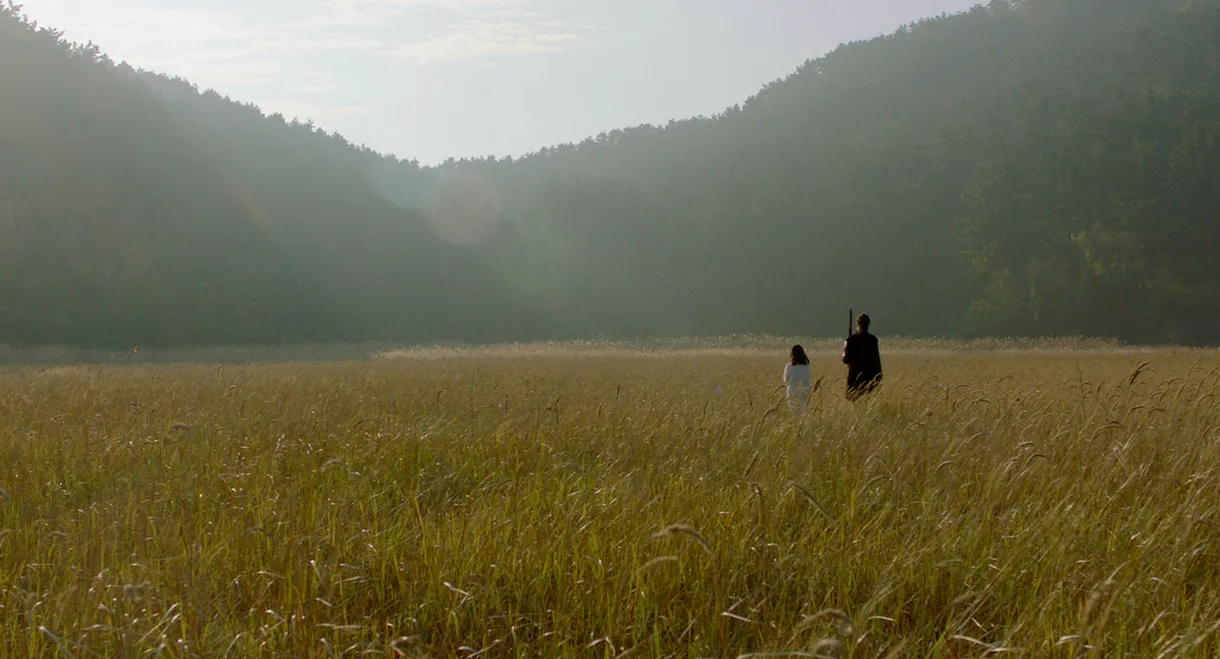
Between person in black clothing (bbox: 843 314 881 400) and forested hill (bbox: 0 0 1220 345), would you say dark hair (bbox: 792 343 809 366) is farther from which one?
forested hill (bbox: 0 0 1220 345)

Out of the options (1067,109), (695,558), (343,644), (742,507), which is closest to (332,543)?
(343,644)

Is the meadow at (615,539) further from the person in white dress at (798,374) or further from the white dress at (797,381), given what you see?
the person in white dress at (798,374)

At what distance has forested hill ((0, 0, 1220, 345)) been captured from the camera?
43406mm

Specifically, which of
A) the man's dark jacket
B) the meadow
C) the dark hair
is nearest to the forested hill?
the man's dark jacket

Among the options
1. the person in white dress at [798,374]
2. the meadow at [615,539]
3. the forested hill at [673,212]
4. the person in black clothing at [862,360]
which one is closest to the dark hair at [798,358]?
the person in white dress at [798,374]

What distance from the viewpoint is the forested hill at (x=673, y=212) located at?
4341cm

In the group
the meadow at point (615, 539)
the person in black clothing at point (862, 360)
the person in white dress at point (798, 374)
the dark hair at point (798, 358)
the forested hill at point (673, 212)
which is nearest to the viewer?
the meadow at point (615, 539)

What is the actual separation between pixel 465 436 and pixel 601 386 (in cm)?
551

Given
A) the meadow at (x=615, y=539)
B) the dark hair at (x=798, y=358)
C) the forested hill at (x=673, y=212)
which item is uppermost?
the forested hill at (x=673, y=212)

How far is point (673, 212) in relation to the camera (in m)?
67.4

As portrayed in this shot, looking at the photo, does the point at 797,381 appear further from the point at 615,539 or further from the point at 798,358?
the point at 615,539

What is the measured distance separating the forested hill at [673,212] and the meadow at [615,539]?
3973cm

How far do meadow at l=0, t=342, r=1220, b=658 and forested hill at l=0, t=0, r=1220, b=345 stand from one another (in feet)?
130

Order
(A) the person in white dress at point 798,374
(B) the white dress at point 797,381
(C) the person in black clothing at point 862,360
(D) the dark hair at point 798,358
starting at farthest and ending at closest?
(C) the person in black clothing at point 862,360 → (D) the dark hair at point 798,358 → (A) the person in white dress at point 798,374 → (B) the white dress at point 797,381
